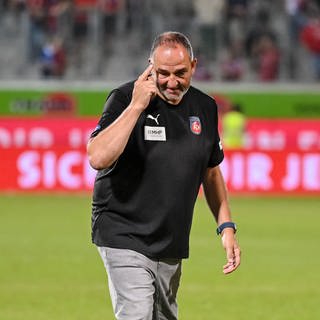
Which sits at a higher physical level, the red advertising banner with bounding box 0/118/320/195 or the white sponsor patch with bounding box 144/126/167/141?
the white sponsor patch with bounding box 144/126/167/141

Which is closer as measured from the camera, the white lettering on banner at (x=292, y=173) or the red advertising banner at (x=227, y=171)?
the red advertising banner at (x=227, y=171)

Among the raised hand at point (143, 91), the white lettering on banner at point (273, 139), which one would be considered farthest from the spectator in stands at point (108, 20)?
the raised hand at point (143, 91)

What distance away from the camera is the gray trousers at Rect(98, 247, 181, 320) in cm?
569

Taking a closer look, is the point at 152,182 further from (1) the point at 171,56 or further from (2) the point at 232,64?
(2) the point at 232,64

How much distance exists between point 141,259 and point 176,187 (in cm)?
44

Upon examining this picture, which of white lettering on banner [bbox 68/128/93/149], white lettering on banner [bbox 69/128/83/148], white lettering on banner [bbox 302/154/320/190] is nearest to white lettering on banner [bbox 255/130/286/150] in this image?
white lettering on banner [bbox 302/154/320/190]

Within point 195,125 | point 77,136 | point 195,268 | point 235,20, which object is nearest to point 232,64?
point 235,20

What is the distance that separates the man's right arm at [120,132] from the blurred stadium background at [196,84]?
→ 6423 mm

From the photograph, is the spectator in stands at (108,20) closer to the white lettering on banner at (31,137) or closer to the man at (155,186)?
the white lettering on banner at (31,137)

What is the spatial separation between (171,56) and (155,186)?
2.43ft

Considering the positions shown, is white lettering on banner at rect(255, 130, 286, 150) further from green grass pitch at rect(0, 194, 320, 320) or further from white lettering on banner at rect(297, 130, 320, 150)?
green grass pitch at rect(0, 194, 320, 320)

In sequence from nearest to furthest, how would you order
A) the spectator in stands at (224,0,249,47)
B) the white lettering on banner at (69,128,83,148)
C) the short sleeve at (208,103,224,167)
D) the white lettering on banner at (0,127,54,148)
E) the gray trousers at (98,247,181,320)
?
the gray trousers at (98,247,181,320)
the short sleeve at (208,103,224,167)
the white lettering on banner at (0,127,54,148)
the white lettering on banner at (69,128,83,148)
the spectator in stands at (224,0,249,47)

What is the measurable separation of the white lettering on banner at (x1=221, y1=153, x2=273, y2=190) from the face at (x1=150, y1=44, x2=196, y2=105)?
16.7 meters

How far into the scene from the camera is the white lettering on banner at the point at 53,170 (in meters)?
21.9
